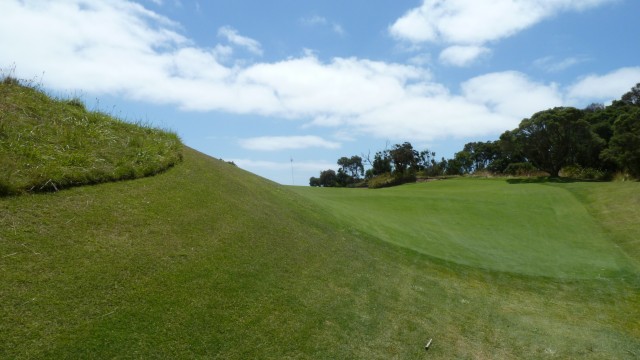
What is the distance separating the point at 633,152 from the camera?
40312 mm

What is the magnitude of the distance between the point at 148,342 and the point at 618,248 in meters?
19.5

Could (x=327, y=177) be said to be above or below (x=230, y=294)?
above

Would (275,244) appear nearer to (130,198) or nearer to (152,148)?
(130,198)

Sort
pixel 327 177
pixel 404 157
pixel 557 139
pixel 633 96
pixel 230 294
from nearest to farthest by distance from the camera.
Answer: pixel 230 294, pixel 557 139, pixel 404 157, pixel 633 96, pixel 327 177

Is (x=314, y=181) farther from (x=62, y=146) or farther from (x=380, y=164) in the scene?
(x=62, y=146)

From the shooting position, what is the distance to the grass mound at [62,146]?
7.10m

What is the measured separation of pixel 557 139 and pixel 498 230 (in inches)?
1373

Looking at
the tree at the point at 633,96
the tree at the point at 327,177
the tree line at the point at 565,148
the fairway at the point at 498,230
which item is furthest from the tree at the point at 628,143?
the tree at the point at 327,177

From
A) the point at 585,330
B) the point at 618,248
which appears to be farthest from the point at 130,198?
the point at 618,248

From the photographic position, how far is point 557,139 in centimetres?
5012

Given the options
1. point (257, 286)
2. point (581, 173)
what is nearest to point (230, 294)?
point (257, 286)

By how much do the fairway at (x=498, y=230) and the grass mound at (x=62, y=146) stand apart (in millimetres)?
7500

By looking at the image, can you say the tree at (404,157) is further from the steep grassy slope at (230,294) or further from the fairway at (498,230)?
the steep grassy slope at (230,294)

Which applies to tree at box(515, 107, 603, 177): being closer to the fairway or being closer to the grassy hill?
the fairway
